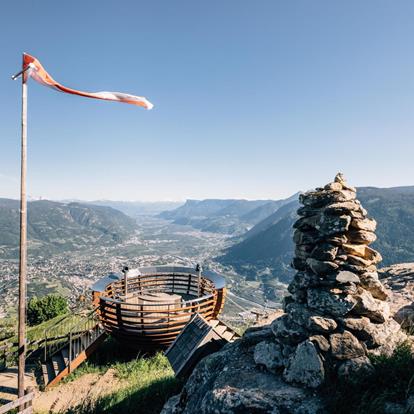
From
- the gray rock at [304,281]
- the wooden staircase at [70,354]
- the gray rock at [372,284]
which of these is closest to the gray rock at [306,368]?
the gray rock at [304,281]

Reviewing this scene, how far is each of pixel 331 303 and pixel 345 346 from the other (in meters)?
0.96

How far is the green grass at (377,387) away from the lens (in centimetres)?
558

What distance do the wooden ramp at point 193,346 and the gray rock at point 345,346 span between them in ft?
13.1

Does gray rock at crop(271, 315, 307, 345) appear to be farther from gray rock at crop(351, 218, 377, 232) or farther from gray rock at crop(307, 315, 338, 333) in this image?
gray rock at crop(351, 218, 377, 232)

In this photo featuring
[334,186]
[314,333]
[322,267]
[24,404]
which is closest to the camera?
[314,333]

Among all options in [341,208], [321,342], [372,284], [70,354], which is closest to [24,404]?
[70,354]

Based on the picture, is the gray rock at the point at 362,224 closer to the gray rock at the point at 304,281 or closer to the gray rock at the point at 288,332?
the gray rock at the point at 304,281

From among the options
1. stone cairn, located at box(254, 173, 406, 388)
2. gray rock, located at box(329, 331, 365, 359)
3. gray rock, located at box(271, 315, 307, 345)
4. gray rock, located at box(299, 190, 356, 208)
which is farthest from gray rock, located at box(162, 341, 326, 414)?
gray rock, located at box(299, 190, 356, 208)

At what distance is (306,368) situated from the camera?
21.1 feet

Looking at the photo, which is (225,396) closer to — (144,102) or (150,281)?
(144,102)

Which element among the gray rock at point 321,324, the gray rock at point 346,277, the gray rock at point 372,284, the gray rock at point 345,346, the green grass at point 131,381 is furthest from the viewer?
the green grass at point 131,381

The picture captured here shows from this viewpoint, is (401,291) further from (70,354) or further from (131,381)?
(70,354)

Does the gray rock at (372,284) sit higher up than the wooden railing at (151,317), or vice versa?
the gray rock at (372,284)

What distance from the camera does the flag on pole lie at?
9211mm
